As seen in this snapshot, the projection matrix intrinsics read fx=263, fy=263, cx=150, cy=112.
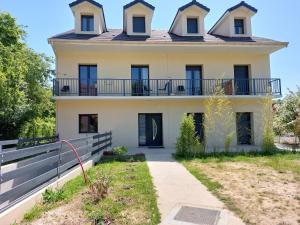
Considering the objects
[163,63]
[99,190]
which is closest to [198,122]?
[163,63]

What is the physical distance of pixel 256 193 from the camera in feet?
19.9

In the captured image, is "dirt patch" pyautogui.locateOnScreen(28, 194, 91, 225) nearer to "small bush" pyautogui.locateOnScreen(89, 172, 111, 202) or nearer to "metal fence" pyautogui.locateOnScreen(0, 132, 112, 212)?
"small bush" pyautogui.locateOnScreen(89, 172, 111, 202)

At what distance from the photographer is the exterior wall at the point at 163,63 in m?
16.0

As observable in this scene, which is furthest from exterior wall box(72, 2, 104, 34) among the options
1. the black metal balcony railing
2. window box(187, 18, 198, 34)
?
window box(187, 18, 198, 34)

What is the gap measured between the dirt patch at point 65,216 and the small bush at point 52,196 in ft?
1.15

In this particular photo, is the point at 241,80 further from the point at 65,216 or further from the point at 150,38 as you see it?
the point at 65,216

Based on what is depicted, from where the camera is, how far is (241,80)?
17094 millimetres

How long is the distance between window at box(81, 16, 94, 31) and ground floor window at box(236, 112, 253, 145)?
11.2 metres

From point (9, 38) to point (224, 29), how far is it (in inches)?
566

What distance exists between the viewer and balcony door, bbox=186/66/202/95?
55.2 ft

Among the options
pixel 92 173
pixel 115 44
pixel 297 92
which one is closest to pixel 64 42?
pixel 115 44

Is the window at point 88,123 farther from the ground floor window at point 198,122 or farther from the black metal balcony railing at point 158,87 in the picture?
the ground floor window at point 198,122

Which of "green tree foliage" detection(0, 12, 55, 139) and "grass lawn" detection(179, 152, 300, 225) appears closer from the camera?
"grass lawn" detection(179, 152, 300, 225)

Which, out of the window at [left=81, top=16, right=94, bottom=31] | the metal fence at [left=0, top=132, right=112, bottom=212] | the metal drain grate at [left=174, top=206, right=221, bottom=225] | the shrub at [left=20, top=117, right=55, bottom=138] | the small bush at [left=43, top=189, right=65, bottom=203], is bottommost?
the metal drain grate at [left=174, top=206, right=221, bottom=225]
